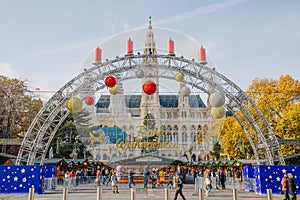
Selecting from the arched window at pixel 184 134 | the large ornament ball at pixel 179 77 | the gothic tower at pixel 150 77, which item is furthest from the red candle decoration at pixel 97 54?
the arched window at pixel 184 134

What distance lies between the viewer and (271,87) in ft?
92.1

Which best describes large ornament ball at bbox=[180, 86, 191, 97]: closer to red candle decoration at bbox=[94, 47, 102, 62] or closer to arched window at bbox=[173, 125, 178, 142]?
arched window at bbox=[173, 125, 178, 142]

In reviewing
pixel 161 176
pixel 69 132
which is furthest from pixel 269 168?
pixel 69 132

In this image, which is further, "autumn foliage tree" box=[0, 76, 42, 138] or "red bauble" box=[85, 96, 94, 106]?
"autumn foliage tree" box=[0, 76, 42, 138]

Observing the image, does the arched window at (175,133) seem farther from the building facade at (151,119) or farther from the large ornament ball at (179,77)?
the large ornament ball at (179,77)

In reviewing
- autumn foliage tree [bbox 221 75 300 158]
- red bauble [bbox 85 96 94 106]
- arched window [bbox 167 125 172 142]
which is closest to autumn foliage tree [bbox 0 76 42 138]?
red bauble [bbox 85 96 94 106]

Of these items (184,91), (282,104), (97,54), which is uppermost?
(97,54)

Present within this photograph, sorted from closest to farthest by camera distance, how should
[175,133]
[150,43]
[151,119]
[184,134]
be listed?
[150,43] → [151,119] → [175,133] → [184,134]

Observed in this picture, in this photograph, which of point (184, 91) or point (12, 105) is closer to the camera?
point (184, 91)

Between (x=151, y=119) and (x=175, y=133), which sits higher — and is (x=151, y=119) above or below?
above

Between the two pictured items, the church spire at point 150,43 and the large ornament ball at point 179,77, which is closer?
the church spire at point 150,43

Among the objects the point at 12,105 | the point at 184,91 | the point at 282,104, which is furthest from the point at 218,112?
the point at 12,105

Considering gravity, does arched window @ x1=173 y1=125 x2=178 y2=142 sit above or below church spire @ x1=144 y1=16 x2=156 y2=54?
below

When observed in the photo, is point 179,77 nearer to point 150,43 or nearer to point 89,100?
point 150,43
